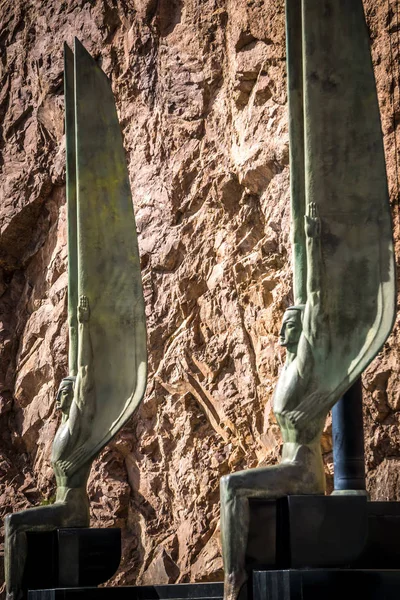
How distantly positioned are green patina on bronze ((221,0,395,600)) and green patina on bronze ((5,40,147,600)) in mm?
2253

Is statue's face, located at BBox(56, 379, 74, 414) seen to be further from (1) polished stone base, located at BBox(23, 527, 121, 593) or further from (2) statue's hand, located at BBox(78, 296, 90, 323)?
(1) polished stone base, located at BBox(23, 527, 121, 593)

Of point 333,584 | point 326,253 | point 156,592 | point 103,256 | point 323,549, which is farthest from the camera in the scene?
point 103,256

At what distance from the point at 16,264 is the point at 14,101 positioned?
192 centimetres

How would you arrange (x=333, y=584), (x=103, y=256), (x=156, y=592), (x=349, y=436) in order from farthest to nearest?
1. (x=103, y=256)
2. (x=156, y=592)
3. (x=349, y=436)
4. (x=333, y=584)

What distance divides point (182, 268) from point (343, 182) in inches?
212

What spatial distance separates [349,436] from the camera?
23.6 feet

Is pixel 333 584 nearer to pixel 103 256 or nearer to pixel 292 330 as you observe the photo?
pixel 292 330

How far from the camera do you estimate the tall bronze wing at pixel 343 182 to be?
20.1ft

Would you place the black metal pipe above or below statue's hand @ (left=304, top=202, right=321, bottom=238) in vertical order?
below

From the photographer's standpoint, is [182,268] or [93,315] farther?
[182,268]

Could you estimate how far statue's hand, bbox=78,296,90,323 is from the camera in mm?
8180

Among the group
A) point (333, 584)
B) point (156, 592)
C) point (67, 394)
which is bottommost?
point (156, 592)

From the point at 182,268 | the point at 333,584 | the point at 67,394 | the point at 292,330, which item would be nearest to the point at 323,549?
the point at 333,584

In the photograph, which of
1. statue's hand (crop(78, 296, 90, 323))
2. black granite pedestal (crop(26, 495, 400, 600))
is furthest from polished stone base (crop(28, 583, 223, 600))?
statue's hand (crop(78, 296, 90, 323))
